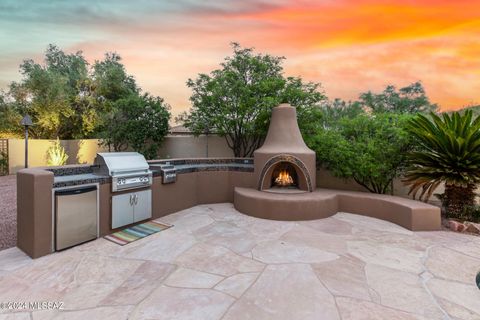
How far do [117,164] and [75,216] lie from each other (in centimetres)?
114

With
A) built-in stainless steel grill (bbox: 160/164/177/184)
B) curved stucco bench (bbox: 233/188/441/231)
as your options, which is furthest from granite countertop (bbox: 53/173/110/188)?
curved stucco bench (bbox: 233/188/441/231)

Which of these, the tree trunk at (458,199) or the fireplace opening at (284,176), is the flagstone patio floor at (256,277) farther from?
the fireplace opening at (284,176)

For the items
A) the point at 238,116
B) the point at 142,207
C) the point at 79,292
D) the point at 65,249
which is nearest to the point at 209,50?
the point at 238,116

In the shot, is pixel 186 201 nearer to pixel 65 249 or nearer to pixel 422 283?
pixel 65 249

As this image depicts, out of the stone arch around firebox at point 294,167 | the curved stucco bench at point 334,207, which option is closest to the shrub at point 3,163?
the curved stucco bench at point 334,207

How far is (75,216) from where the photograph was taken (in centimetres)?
378

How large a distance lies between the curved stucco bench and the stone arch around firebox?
0.27 metres

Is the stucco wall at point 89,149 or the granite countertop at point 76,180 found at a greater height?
the stucco wall at point 89,149

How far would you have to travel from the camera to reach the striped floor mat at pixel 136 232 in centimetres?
414

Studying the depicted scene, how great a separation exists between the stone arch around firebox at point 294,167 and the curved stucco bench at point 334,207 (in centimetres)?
27

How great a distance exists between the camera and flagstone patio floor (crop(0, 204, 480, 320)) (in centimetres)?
232

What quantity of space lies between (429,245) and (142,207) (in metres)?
5.45

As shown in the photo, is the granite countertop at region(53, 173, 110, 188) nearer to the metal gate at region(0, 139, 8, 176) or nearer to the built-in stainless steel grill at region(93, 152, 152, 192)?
the built-in stainless steel grill at region(93, 152, 152, 192)

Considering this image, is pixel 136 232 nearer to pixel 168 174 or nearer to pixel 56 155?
pixel 168 174
